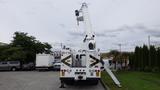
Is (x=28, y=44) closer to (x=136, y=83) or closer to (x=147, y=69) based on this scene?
(x=147, y=69)

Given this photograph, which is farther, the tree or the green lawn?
the tree

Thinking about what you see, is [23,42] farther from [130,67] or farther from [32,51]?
[130,67]

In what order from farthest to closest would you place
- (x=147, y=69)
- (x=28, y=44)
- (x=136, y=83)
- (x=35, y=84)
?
(x=28, y=44) < (x=147, y=69) < (x=35, y=84) < (x=136, y=83)

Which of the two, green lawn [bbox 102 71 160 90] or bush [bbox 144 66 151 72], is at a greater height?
bush [bbox 144 66 151 72]

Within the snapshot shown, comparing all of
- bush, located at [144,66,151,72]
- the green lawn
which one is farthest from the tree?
the green lawn

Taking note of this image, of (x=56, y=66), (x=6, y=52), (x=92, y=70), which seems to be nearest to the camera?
(x=92, y=70)

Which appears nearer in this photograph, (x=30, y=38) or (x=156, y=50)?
(x=156, y=50)

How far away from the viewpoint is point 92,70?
2253 centimetres

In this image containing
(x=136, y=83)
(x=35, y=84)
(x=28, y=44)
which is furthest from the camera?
(x=28, y=44)

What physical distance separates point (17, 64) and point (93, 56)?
40.6 m

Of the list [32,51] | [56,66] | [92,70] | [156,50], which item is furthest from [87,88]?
[32,51]

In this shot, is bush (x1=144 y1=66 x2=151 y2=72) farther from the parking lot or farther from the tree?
the tree

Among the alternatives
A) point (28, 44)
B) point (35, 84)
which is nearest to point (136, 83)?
point (35, 84)

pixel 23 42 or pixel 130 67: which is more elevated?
pixel 23 42
